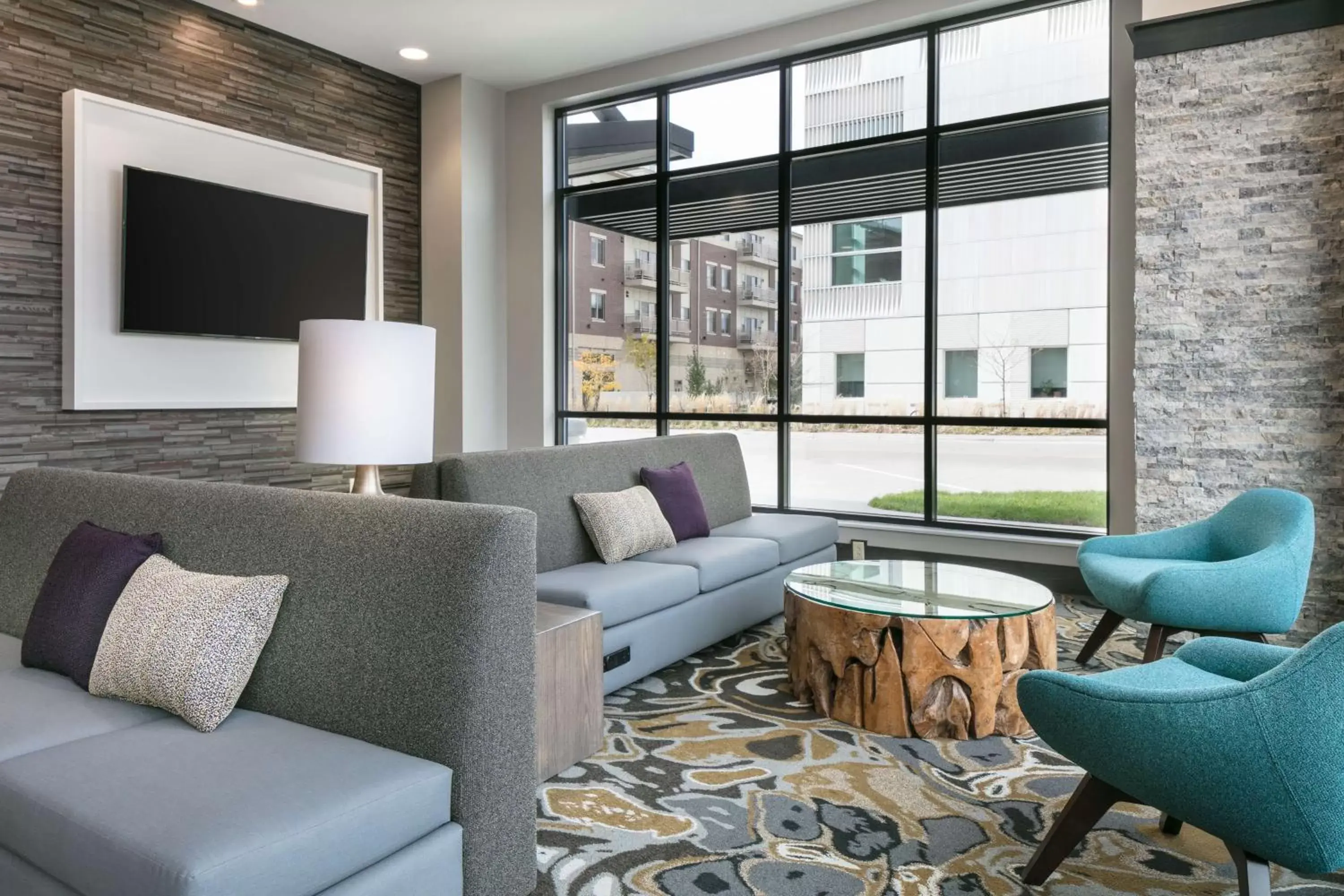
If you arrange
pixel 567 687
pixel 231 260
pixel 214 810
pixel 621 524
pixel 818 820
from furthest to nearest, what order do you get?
1. pixel 231 260
2. pixel 621 524
3. pixel 567 687
4. pixel 818 820
5. pixel 214 810

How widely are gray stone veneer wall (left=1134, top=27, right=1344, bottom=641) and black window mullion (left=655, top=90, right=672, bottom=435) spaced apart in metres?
2.85

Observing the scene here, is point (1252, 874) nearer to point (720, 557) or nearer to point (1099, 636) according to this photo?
point (1099, 636)

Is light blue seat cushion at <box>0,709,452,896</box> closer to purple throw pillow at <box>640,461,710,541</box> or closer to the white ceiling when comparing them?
purple throw pillow at <box>640,461,710,541</box>

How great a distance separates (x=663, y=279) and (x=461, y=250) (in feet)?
4.46

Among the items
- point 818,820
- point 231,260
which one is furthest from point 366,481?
point 231,260

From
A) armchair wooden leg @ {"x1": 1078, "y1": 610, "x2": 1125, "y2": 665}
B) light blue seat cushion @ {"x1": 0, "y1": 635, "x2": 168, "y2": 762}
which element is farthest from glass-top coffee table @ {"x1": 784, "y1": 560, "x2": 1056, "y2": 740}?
light blue seat cushion @ {"x1": 0, "y1": 635, "x2": 168, "y2": 762}

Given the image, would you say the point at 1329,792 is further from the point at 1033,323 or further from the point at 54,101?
the point at 54,101

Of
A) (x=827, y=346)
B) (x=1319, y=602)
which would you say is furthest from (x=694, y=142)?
(x=1319, y=602)

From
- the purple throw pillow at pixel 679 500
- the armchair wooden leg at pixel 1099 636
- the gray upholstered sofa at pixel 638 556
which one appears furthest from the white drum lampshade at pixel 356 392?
the armchair wooden leg at pixel 1099 636

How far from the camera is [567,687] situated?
2.48 meters

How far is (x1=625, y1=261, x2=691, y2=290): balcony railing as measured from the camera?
19.0 feet

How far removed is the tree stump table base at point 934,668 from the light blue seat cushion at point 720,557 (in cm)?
81

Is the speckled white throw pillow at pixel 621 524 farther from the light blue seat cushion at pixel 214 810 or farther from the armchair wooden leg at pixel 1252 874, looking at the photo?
the armchair wooden leg at pixel 1252 874

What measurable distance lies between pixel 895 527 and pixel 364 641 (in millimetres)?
3758
